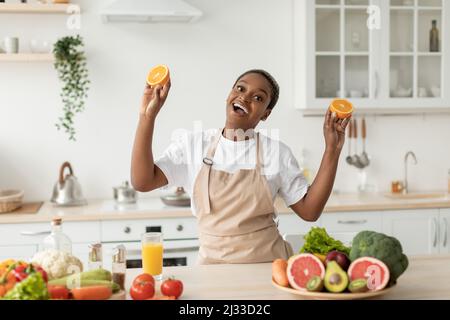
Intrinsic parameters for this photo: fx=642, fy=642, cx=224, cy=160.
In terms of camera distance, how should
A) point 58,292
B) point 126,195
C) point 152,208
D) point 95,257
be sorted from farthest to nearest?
point 126,195
point 152,208
point 95,257
point 58,292

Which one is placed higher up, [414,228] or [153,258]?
[153,258]

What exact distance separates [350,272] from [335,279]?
5 cm

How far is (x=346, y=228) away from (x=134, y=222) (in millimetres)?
1220

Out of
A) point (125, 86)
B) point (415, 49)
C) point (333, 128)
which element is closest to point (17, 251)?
point (125, 86)

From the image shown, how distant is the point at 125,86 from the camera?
3.99 m

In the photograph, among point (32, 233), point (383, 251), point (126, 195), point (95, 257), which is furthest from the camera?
point (126, 195)

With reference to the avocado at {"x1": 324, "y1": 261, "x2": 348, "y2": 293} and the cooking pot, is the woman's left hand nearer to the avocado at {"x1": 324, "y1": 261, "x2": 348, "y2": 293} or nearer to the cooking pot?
the avocado at {"x1": 324, "y1": 261, "x2": 348, "y2": 293}

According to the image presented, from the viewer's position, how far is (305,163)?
13.8 ft

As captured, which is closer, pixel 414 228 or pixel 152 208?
pixel 152 208

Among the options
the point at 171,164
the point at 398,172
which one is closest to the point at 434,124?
the point at 398,172

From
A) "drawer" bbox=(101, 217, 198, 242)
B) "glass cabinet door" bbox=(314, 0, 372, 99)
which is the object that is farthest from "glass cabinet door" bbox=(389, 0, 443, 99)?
"drawer" bbox=(101, 217, 198, 242)

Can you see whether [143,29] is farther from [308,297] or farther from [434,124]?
[308,297]

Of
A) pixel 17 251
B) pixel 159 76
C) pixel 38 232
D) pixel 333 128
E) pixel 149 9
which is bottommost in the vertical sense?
pixel 17 251

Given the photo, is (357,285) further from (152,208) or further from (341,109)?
(152,208)
